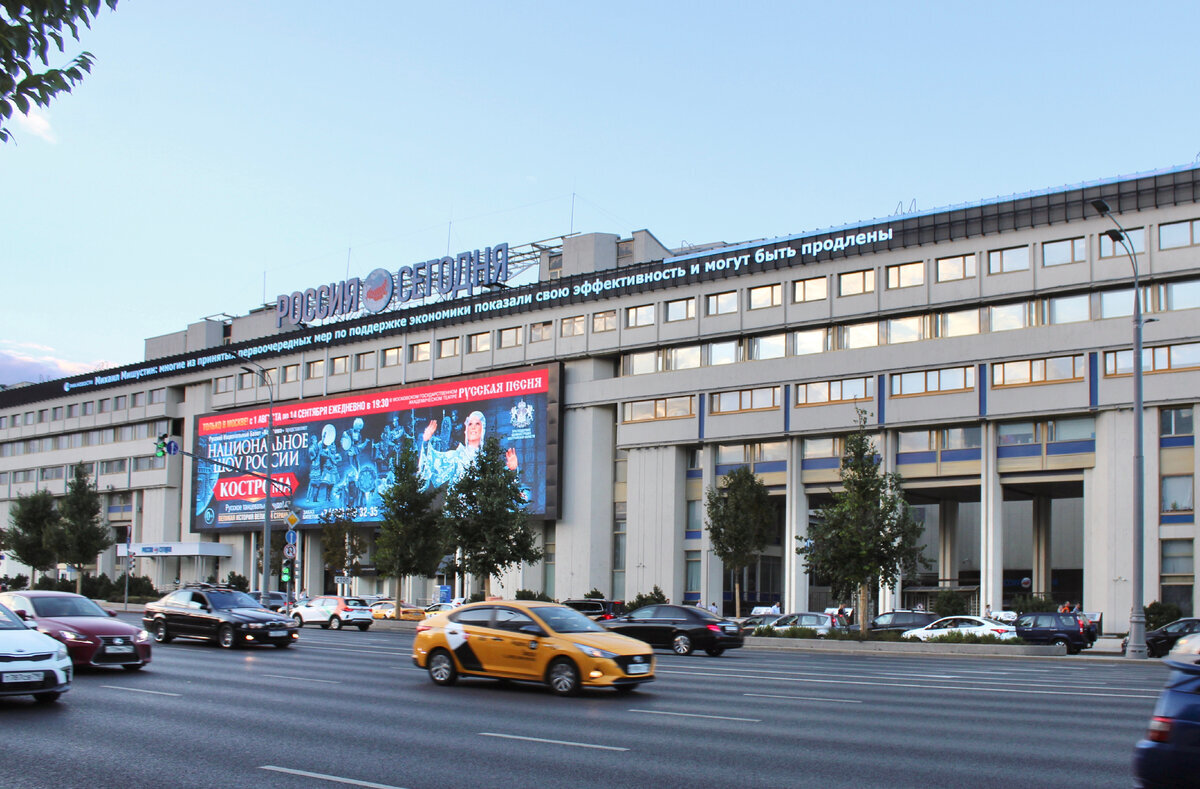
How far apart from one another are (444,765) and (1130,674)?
2115cm

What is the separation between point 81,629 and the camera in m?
20.4

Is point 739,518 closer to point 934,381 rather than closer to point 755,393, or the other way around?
point 755,393

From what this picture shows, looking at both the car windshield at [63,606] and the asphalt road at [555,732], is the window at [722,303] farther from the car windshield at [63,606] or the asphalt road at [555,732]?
the car windshield at [63,606]

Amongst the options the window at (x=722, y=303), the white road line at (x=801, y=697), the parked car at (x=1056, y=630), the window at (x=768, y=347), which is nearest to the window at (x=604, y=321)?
the window at (x=722, y=303)

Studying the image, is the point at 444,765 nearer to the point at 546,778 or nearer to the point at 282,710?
the point at 546,778

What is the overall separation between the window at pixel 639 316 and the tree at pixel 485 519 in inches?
598

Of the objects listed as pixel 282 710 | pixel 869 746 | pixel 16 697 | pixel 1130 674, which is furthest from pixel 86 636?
pixel 1130 674

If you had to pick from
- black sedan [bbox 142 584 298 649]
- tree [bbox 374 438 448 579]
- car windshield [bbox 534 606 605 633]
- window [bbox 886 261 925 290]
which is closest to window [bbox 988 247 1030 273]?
window [bbox 886 261 925 290]

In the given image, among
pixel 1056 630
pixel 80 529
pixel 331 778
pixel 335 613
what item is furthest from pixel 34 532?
pixel 331 778

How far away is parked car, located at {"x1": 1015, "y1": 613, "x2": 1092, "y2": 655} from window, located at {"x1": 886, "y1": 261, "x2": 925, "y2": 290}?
20.9 meters

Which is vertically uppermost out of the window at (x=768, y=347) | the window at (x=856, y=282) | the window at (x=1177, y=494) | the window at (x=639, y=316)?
the window at (x=856, y=282)

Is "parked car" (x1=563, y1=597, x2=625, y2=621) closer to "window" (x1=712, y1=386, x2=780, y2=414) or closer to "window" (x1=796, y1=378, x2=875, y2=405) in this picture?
"window" (x1=712, y1=386, x2=780, y2=414)

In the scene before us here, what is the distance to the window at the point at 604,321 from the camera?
66.9 meters

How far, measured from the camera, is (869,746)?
12703 millimetres
